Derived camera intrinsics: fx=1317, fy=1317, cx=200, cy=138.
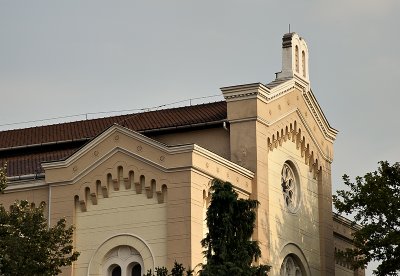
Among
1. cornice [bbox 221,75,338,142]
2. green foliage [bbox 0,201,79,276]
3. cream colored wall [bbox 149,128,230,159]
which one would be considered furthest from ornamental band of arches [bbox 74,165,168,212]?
cornice [bbox 221,75,338,142]

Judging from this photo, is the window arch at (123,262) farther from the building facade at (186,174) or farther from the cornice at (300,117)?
the cornice at (300,117)

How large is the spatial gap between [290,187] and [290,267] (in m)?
3.68

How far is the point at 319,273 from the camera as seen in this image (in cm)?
6188

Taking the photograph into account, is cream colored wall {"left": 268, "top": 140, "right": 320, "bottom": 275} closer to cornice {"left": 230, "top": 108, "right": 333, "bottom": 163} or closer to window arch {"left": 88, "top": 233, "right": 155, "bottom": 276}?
cornice {"left": 230, "top": 108, "right": 333, "bottom": 163}

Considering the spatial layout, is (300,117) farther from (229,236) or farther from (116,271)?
(229,236)

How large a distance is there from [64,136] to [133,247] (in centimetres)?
1111

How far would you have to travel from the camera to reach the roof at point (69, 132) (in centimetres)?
5888

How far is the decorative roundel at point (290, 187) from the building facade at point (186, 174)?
0.06 meters

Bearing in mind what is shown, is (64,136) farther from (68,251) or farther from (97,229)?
(68,251)

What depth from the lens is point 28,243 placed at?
4669 cm

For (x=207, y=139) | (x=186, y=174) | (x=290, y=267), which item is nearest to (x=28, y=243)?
(x=186, y=174)

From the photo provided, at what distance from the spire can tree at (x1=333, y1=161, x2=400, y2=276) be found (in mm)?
7448

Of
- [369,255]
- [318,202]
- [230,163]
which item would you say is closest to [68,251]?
[230,163]

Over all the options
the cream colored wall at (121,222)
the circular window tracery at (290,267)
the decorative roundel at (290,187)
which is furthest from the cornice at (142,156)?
the circular window tracery at (290,267)
